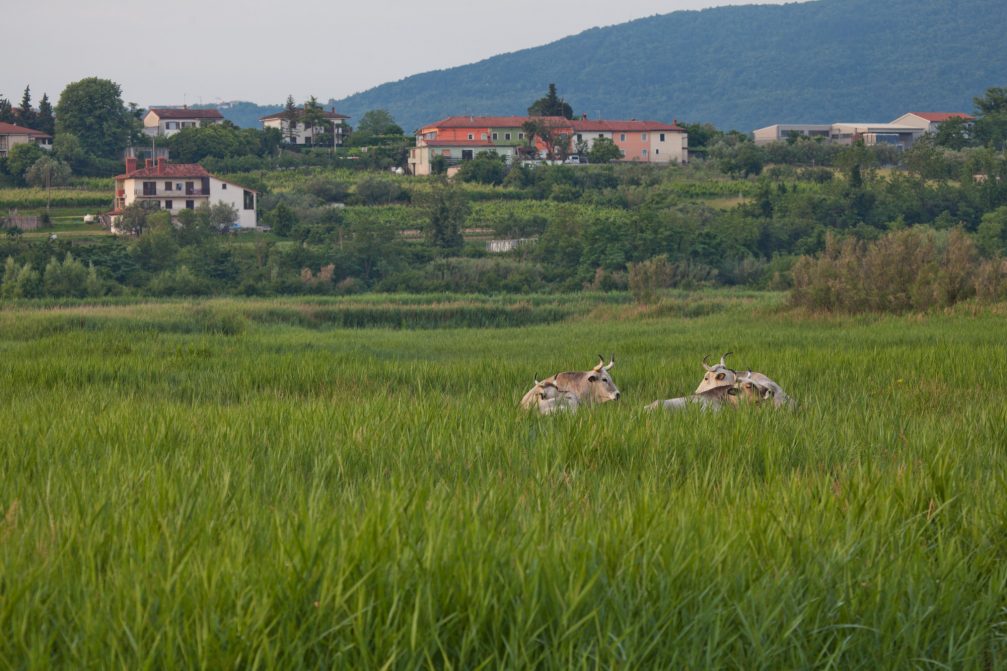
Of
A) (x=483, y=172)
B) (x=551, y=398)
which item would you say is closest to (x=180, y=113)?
(x=483, y=172)

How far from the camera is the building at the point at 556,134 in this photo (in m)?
91.3

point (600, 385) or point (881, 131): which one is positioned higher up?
point (881, 131)

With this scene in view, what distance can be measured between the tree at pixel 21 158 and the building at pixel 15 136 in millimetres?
7495

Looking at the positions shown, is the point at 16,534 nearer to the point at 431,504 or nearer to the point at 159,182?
the point at 431,504

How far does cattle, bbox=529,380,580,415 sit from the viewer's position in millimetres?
8055

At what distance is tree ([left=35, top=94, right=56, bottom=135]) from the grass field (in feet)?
294

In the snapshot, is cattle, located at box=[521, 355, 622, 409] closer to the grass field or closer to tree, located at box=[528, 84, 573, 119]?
the grass field

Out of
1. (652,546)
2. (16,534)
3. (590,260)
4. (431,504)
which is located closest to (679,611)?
(652,546)

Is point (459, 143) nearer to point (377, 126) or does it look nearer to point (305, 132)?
point (305, 132)

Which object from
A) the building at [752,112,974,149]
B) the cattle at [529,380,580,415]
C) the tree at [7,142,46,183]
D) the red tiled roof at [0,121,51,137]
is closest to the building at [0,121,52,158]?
the red tiled roof at [0,121,51,137]

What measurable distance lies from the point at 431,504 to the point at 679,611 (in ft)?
3.13

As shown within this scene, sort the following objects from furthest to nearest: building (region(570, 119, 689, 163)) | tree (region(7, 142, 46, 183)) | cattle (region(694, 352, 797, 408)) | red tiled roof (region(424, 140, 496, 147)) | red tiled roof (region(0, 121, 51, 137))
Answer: building (region(570, 119, 689, 163)) < red tiled roof (region(424, 140, 496, 147)) < red tiled roof (region(0, 121, 51, 137)) < tree (region(7, 142, 46, 183)) < cattle (region(694, 352, 797, 408))

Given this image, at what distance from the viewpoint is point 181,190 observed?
66000 mm

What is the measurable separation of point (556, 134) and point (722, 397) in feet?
278
